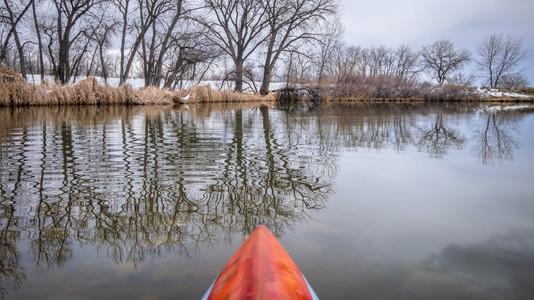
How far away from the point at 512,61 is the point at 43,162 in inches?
2103

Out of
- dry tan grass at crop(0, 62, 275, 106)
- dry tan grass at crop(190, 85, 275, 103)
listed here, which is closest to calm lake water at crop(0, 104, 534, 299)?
dry tan grass at crop(0, 62, 275, 106)

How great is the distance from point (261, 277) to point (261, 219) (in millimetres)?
1483

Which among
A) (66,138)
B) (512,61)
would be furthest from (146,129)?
(512,61)

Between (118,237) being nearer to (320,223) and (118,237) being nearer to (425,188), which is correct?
(320,223)

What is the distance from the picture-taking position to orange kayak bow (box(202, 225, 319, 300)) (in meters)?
1.23

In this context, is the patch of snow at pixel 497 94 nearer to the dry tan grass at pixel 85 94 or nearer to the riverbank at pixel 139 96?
the riverbank at pixel 139 96

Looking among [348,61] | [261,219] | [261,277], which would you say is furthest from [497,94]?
[261,277]

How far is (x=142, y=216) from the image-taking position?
2.76 meters

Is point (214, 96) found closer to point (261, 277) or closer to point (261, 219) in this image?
point (261, 219)

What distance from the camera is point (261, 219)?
2779 mm

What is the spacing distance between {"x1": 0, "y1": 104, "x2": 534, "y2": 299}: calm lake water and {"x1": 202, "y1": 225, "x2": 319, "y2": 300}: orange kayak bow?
466 mm

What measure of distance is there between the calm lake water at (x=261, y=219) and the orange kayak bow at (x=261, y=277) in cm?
47

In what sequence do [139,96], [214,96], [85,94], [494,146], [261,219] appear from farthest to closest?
[214,96] < [139,96] < [85,94] < [494,146] < [261,219]

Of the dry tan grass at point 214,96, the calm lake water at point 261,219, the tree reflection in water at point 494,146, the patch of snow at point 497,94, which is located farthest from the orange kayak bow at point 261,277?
the patch of snow at point 497,94
